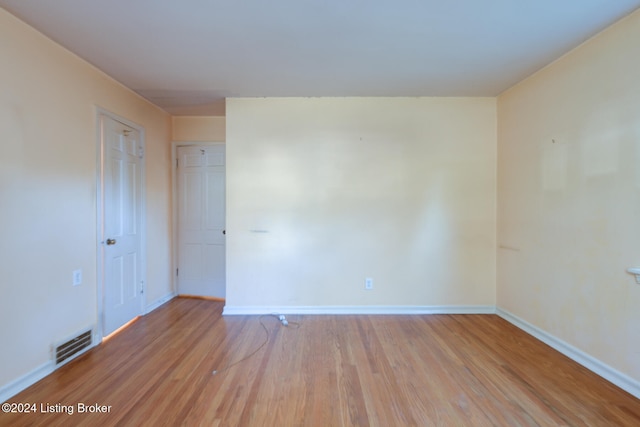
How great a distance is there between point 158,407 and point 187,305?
1879 millimetres

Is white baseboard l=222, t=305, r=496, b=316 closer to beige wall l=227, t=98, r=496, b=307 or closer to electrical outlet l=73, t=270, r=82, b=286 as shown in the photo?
beige wall l=227, t=98, r=496, b=307

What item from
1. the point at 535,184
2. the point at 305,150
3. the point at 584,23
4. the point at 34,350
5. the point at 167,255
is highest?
the point at 584,23

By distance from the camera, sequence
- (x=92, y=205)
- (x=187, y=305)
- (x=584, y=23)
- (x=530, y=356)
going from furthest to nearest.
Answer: (x=187, y=305) → (x=92, y=205) → (x=530, y=356) → (x=584, y=23)

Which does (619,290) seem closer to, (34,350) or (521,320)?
(521,320)

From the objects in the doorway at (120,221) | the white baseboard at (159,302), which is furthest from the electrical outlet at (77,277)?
the white baseboard at (159,302)

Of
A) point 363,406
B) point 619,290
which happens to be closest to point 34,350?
point 363,406

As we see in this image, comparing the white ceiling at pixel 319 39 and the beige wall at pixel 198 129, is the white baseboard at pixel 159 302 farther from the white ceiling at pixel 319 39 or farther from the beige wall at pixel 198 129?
the white ceiling at pixel 319 39

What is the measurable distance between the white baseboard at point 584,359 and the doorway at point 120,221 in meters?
4.10

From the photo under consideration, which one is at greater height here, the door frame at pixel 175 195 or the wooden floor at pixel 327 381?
the door frame at pixel 175 195

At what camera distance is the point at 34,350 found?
74.4 inches

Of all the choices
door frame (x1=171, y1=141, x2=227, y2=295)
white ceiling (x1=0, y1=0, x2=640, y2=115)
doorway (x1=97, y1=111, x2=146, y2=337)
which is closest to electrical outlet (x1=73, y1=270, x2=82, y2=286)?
doorway (x1=97, y1=111, x2=146, y2=337)

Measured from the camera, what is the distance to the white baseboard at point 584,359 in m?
1.77

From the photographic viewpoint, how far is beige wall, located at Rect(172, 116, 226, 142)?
12.0ft

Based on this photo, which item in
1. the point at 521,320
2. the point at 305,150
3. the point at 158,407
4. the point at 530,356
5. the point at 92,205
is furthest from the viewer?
the point at 305,150
